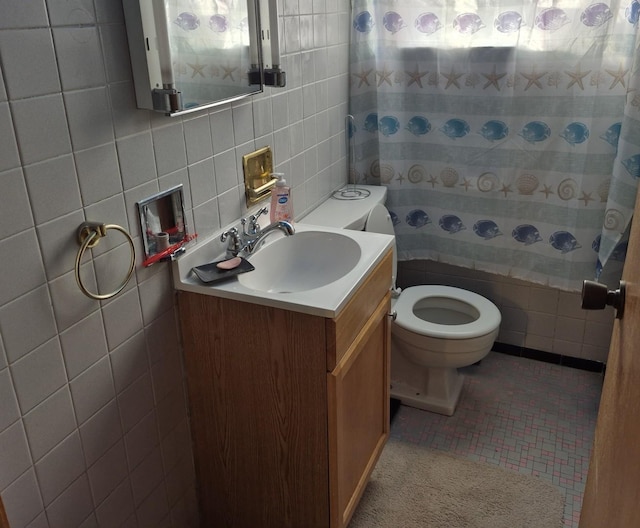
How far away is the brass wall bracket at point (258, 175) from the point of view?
1735 mm

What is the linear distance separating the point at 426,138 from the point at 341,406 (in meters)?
1.28

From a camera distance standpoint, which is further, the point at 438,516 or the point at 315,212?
the point at 315,212

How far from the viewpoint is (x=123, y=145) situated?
1.27 metres

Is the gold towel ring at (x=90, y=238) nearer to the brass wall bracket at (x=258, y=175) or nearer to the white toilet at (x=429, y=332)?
the brass wall bracket at (x=258, y=175)

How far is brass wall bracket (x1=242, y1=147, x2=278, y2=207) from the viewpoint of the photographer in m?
1.74

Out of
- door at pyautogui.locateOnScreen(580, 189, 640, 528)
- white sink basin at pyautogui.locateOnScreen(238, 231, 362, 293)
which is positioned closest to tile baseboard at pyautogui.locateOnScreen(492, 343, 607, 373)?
white sink basin at pyautogui.locateOnScreen(238, 231, 362, 293)

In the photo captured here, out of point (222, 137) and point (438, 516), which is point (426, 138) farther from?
point (438, 516)

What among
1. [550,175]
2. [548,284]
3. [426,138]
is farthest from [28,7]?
[548,284]

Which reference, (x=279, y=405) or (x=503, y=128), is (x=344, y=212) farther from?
(x=279, y=405)

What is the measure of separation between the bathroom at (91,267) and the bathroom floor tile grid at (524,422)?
0.97 metres

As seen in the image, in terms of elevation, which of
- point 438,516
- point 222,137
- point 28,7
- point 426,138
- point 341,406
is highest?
point 28,7

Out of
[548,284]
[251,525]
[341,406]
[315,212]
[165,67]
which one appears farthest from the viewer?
[548,284]

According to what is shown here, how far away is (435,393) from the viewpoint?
234cm

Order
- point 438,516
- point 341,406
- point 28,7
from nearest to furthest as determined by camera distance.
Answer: point 28,7
point 341,406
point 438,516
